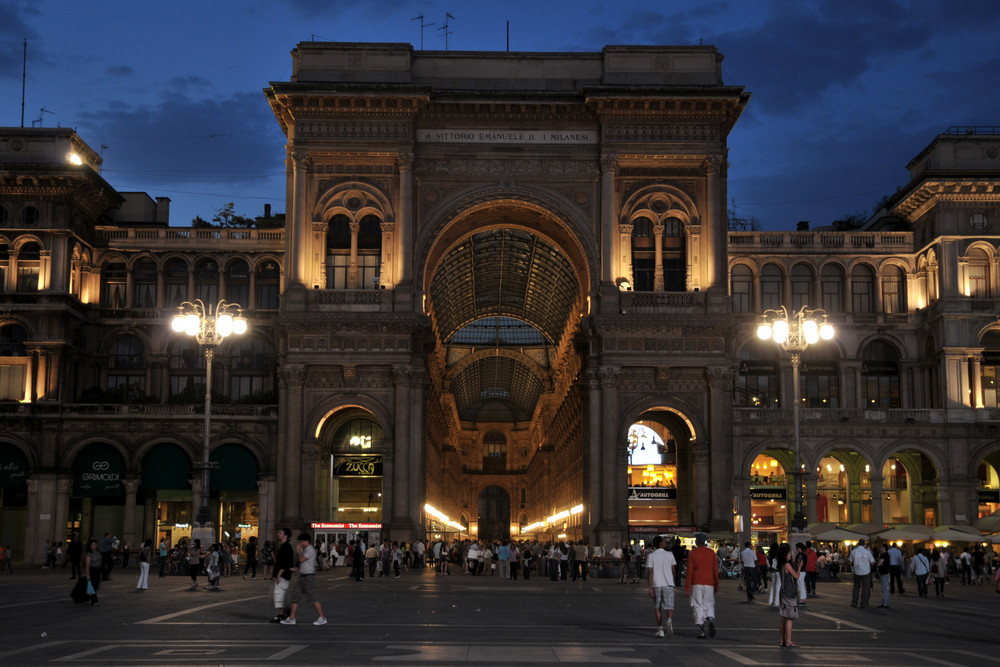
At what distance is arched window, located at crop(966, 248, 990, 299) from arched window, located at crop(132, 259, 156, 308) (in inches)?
1963

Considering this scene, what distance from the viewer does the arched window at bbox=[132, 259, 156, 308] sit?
74562 millimetres

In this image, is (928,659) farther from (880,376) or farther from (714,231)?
(880,376)

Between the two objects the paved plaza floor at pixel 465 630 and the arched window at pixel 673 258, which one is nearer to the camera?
the paved plaza floor at pixel 465 630

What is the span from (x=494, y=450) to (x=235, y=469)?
83.1m

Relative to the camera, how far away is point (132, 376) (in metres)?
73.6

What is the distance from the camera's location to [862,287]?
247 ft

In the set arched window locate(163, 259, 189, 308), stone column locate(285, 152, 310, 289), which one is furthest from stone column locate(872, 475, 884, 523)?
arched window locate(163, 259, 189, 308)

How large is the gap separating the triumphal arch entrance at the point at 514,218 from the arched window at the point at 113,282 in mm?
17844

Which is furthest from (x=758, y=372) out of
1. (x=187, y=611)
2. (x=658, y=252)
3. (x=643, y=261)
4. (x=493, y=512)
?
(x=493, y=512)

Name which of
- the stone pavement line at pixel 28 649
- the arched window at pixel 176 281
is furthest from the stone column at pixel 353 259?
the stone pavement line at pixel 28 649

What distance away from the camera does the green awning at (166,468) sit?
6900 centimetres

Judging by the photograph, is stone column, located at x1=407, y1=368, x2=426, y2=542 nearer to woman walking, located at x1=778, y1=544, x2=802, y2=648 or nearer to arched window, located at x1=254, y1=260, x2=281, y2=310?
arched window, located at x1=254, y1=260, x2=281, y2=310

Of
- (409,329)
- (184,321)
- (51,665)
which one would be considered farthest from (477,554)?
(51,665)

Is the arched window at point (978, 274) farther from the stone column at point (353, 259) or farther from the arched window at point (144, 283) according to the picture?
the arched window at point (144, 283)
